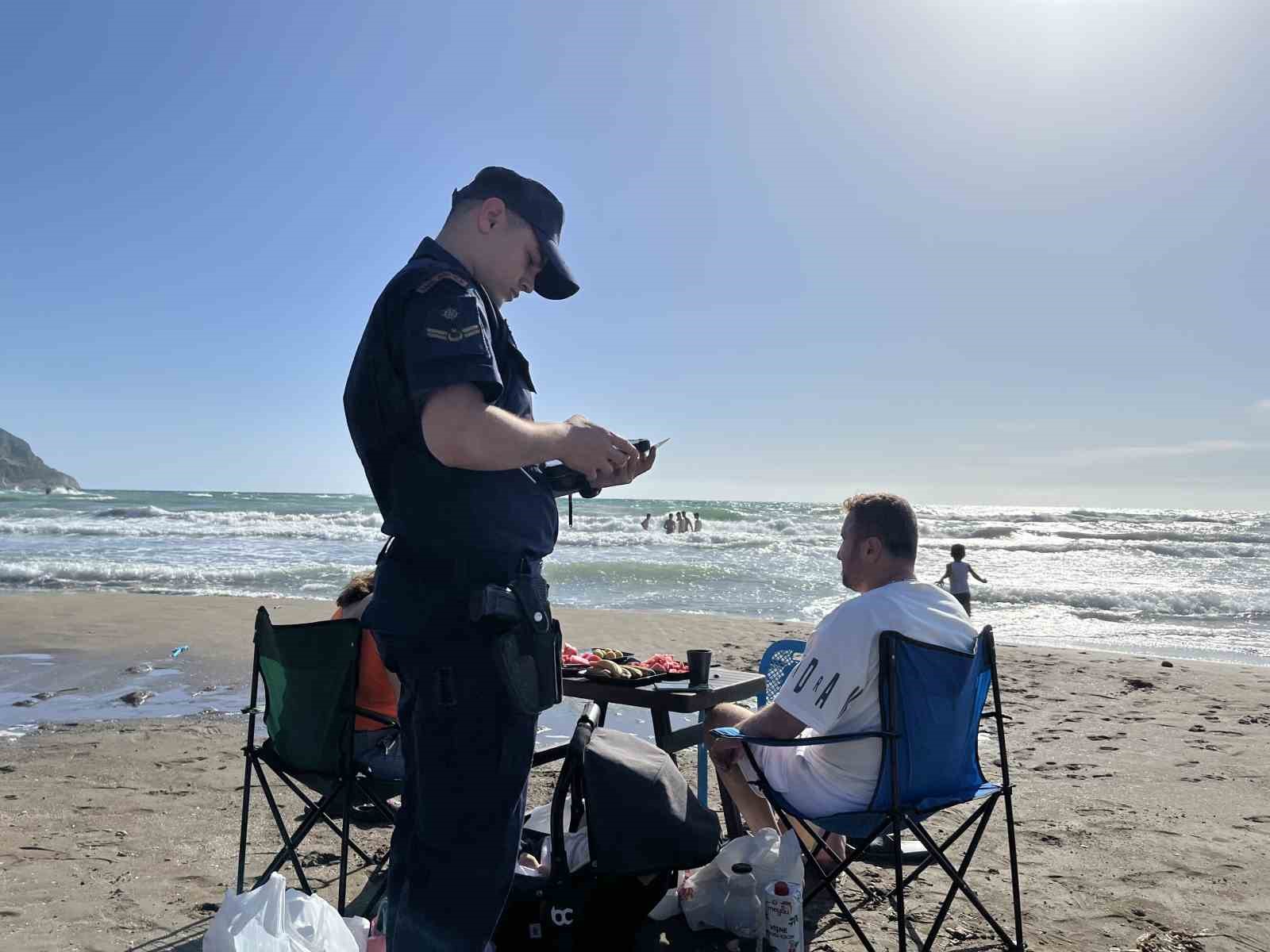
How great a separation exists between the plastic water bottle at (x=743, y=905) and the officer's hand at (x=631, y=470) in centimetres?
153

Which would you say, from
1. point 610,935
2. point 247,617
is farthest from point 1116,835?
point 247,617

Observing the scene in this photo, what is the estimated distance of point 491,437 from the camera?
1474mm

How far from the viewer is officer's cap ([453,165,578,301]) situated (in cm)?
175

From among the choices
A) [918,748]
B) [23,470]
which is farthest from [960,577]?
[23,470]

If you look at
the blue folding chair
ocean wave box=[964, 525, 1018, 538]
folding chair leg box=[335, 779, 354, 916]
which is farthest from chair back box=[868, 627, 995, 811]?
ocean wave box=[964, 525, 1018, 538]

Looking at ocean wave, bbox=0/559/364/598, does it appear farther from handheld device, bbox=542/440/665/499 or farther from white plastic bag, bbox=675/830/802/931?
handheld device, bbox=542/440/665/499

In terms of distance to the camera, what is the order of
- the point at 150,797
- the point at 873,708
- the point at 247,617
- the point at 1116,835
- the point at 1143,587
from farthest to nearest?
1. the point at 1143,587
2. the point at 247,617
3. the point at 150,797
4. the point at 1116,835
5. the point at 873,708

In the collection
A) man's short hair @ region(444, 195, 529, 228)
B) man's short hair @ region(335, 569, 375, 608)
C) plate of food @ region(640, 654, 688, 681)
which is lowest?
plate of food @ region(640, 654, 688, 681)

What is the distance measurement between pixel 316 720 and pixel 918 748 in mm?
1806

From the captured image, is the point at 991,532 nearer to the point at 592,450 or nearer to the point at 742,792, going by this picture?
the point at 742,792

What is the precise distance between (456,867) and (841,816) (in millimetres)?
1332

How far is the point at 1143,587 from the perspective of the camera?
54.5 feet

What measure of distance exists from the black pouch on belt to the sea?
10087mm

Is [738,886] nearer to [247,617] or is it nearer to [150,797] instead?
[150,797]
